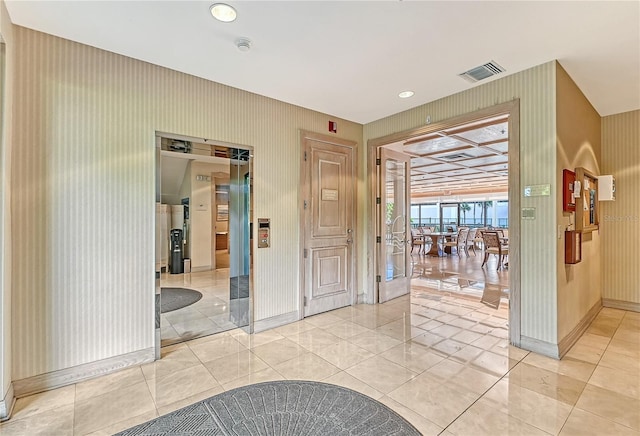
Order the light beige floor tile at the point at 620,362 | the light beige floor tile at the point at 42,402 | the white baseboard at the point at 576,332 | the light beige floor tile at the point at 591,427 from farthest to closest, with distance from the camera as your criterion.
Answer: the white baseboard at the point at 576,332, the light beige floor tile at the point at 620,362, the light beige floor tile at the point at 42,402, the light beige floor tile at the point at 591,427

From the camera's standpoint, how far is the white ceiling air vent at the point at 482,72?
2.90 m

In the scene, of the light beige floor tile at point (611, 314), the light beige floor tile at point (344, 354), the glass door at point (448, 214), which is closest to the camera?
the light beige floor tile at point (344, 354)

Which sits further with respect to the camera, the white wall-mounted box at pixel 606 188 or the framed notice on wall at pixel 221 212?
the framed notice on wall at pixel 221 212

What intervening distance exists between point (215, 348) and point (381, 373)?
170 centimetres

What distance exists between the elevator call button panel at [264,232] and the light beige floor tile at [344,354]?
4.45 ft

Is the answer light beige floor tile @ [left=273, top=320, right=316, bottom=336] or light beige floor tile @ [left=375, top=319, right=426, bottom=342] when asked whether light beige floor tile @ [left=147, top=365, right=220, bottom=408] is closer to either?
light beige floor tile @ [left=273, top=320, right=316, bottom=336]

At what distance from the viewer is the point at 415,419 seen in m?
1.97

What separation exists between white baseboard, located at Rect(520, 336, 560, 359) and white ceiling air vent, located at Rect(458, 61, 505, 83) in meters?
2.68

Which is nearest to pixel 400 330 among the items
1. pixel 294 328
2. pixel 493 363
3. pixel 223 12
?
pixel 493 363

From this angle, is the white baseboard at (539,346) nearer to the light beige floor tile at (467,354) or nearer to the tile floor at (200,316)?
the light beige floor tile at (467,354)

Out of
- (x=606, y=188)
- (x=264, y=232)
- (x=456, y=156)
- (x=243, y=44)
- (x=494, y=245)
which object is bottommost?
(x=494, y=245)

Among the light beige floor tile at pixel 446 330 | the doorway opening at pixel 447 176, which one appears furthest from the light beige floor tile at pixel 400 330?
the doorway opening at pixel 447 176

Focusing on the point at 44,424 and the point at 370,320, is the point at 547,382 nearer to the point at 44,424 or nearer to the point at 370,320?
the point at 370,320

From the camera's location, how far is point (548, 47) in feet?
8.48
